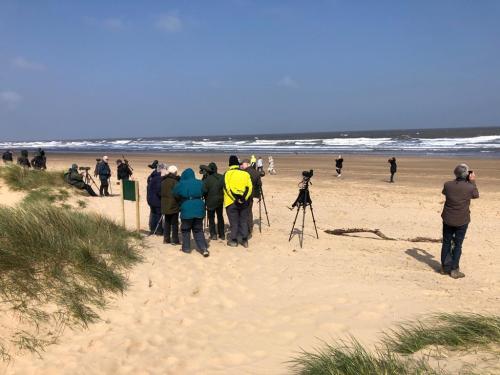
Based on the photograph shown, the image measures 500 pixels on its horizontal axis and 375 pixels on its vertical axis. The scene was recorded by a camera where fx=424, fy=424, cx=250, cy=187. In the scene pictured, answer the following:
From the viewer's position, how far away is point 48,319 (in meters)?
4.79

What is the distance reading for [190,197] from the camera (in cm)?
787

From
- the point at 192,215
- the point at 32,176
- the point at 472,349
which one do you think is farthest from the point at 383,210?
the point at 32,176

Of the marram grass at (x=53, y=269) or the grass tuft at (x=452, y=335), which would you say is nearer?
the grass tuft at (x=452, y=335)

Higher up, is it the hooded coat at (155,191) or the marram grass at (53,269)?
the hooded coat at (155,191)

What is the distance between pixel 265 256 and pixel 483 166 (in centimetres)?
2564

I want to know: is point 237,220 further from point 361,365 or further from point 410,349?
point 361,365

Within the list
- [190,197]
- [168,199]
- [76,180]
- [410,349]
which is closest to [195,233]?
Answer: [190,197]

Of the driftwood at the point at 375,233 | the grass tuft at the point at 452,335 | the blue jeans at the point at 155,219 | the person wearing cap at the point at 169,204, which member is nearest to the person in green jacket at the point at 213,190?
the person wearing cap at the point at 169,204

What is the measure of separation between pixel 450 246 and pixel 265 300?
10.8ft

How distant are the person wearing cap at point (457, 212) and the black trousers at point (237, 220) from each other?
3.81 m

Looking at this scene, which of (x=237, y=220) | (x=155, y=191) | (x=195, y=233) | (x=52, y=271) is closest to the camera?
(x=52, y=271)

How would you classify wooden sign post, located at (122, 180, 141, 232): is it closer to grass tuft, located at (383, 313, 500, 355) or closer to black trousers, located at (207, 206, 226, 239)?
black trousers, located at (207, 206, 226, 239)

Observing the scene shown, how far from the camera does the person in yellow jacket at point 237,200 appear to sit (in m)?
8.62

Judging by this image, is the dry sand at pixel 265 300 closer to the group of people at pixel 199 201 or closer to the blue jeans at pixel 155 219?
the group of people at pixel 199 201
